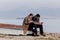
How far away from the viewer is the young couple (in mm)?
22969

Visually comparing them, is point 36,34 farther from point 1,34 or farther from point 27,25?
point 1,34

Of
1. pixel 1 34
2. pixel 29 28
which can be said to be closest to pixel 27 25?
pixel 29 28

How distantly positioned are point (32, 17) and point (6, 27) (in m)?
1.97

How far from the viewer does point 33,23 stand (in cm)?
2309

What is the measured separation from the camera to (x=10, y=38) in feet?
70.8

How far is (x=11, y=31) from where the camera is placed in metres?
23.9

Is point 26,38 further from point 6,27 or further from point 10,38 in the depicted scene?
point 6,27

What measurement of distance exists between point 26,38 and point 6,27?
2829 millimetres

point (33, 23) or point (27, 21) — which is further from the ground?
point (27, 21)

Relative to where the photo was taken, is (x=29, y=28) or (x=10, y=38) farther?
(x=29, y=28)

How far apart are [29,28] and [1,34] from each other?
1796 mm

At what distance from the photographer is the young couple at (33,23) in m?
23.0

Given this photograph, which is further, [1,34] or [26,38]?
[1,34]

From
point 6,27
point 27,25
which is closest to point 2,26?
point 6,27
